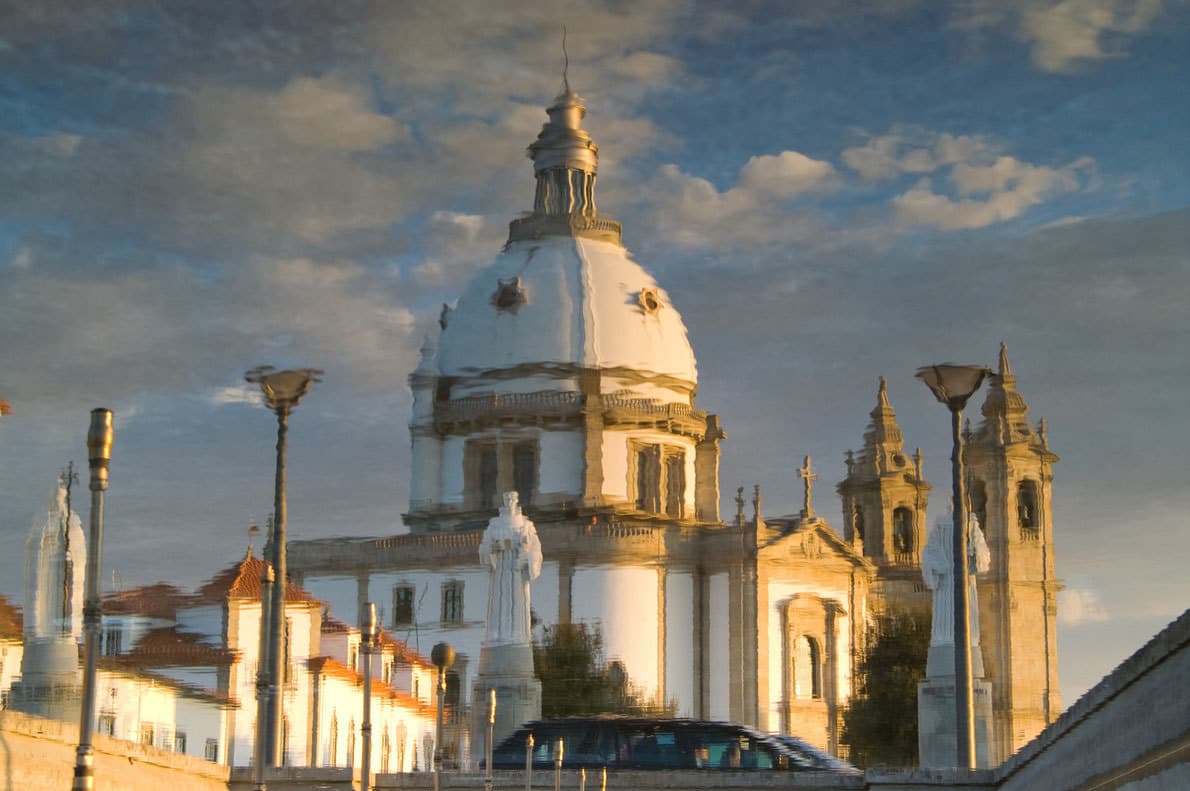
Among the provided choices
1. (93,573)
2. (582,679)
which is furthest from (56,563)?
(582,679)

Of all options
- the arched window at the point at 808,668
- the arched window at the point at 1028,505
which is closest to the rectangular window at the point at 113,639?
the arched window at the point at 808,668

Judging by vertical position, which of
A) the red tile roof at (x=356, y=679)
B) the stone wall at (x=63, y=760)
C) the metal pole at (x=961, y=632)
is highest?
the red tile roof at (x=356, y=679)

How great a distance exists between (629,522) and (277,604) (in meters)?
53.4

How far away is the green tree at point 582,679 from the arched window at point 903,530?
2081 centimetres

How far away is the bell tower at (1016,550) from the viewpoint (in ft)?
290

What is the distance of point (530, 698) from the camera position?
54.5 m

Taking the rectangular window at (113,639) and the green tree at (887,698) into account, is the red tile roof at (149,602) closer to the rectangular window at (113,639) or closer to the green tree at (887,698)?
the rectangular window at (113,639)

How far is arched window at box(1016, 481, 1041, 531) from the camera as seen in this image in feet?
297

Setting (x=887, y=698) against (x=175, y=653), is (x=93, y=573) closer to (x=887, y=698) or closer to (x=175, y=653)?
(x=175, y=653)

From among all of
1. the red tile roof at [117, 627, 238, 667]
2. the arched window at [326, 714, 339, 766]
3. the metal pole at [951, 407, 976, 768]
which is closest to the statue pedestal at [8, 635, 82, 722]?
the red tile roof at [117, 627, 238, 667]

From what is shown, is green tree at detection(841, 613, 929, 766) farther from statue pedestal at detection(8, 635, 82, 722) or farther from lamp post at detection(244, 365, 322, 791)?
lamp post at detection(244, 365, 322, 791)

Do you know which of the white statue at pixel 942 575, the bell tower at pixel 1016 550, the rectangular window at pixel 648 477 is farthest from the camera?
the bell tower at pixel 1016 550

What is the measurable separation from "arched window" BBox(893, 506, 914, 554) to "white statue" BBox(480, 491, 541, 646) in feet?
136

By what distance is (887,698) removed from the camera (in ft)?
269
